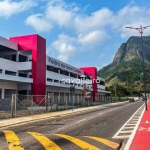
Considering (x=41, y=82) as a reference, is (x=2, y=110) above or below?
→ below

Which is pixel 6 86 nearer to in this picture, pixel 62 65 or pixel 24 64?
pixel 24 64

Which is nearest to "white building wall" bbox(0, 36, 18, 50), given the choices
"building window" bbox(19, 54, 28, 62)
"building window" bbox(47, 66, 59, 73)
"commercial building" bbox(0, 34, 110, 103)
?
"commercial building" bbox(0, 34, 110, 103)

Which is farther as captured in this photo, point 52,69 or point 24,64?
point 52,69

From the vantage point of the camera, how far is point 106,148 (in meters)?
7.55

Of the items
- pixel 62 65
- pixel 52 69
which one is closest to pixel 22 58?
pixel 52 69

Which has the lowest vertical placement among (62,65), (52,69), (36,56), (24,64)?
(24,64)

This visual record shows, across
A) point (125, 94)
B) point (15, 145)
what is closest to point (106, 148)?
point (15, 145)

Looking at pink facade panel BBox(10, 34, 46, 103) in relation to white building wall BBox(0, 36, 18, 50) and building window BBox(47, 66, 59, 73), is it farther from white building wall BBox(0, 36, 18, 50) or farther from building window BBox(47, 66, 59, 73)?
building window BBox(47, 66, 59, 73)

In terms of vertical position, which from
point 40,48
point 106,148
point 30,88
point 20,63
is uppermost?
point 40,48

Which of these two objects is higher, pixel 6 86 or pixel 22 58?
pixel 22 58

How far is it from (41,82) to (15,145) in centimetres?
3109

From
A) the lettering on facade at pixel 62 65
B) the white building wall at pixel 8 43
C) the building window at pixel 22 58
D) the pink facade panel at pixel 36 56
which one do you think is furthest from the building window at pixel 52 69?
the white building wall at pixel 8 43

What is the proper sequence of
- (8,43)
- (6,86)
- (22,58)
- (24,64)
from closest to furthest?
(6,86) → (8,43) → (24,64) → (22,58)

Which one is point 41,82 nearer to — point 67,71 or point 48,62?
point 48,62
